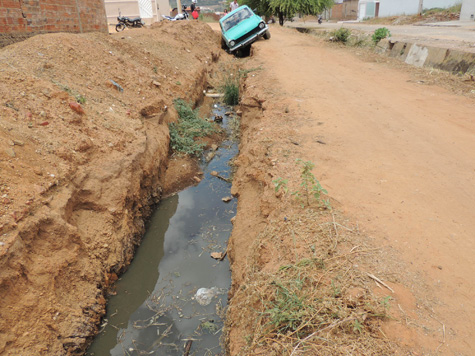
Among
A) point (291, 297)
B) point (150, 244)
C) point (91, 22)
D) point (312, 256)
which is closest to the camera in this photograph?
point (291, 297)

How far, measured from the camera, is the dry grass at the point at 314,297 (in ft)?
6.82

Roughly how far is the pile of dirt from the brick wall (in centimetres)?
68

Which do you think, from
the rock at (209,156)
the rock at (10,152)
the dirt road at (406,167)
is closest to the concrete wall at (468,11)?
the dirt road at (406,167)

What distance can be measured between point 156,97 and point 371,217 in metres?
4.89

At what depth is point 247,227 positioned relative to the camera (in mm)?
4055

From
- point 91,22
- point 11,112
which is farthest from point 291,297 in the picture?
point 91,22

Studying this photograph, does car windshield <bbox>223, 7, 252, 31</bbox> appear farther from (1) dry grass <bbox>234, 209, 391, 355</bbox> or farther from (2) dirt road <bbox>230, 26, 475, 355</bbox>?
(1) dry grass <bbox>234, 209, 391, 355</bbox>

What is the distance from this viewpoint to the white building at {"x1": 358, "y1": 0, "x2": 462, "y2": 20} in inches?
844

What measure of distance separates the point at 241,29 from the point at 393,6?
18.3m

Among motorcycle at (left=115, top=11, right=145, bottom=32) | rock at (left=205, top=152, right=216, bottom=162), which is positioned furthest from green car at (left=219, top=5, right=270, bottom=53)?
rock at (left=205, top=152, right=216, bottom=162)

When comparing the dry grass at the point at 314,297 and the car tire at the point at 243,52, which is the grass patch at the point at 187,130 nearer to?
the dry grass at the point at 314,297

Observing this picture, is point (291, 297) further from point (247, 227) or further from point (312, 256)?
point (247, 227)

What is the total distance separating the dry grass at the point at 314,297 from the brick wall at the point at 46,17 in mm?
6144

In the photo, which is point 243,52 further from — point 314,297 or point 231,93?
point 314,297
